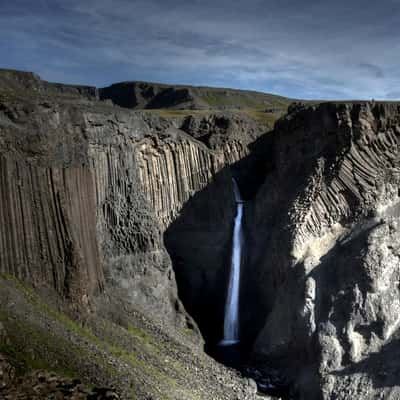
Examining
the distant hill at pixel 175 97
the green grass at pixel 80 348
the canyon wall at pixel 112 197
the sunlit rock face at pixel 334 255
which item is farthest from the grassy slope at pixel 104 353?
the distant hill at pixel 175 97

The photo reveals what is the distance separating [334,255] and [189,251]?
11444 mm

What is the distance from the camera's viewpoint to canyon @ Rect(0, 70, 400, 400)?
22.2 meters

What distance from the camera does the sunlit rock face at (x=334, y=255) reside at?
25906 mm

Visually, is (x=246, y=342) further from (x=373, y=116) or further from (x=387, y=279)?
(x=373, y=116)

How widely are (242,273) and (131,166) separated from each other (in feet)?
36.9

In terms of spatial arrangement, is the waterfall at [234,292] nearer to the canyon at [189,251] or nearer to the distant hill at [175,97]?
the canyon at [189,251]

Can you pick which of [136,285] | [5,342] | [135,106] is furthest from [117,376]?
[135,106]

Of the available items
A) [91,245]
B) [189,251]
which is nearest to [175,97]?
[189,251]

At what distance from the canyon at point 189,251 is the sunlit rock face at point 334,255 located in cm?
8

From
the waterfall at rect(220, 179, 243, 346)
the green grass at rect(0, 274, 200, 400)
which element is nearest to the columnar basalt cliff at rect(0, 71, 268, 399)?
the green grass at rect(0, 274, 200, 400)

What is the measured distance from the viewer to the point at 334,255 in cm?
2877

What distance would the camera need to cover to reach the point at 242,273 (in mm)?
35594

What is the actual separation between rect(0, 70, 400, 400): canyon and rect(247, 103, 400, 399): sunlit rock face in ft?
0.27

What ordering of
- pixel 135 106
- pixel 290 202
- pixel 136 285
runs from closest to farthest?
pixel 136 285, pixel 290 202, pixel 135 106
